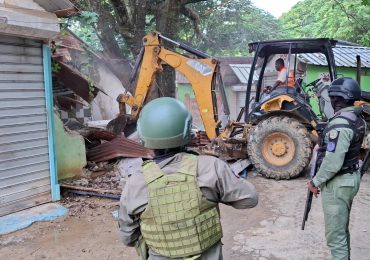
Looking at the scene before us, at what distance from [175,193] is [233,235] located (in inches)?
110

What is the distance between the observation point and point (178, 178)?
5.93ft

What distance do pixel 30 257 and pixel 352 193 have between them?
3.01 meters

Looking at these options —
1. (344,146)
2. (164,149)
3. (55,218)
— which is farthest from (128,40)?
(164,149)

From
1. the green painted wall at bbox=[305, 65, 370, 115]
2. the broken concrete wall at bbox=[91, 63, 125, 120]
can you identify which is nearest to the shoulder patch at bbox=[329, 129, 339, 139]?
the green painted wall at bbox=[305, 65, 370, 115]

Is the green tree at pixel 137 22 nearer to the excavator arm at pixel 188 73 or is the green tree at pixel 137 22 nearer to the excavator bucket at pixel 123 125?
the excavator arm at pixel 188 73

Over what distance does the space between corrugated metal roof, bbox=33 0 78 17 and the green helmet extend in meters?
3.89

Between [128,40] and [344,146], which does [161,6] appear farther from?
[344,146]

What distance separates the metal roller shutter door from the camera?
16.0 ft

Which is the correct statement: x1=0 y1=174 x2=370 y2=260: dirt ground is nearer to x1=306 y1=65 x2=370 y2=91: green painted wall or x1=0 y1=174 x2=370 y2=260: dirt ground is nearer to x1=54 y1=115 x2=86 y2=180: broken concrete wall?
x1=54 y1=115 x2=86 y2=180: broken concrete wall

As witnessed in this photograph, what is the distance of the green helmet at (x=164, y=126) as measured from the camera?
187 centimetres

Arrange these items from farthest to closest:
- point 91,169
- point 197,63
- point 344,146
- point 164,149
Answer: point 197,63 → point 91,169 → point 344,146 → point 164,149

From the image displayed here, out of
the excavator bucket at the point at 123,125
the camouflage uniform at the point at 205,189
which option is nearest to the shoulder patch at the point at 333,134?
the camouflage uniform at the point at 205,189

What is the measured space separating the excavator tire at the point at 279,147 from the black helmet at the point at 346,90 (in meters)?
3.58

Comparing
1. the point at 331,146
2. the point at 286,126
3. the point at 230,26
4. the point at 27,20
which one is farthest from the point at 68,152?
the point at 230,26
